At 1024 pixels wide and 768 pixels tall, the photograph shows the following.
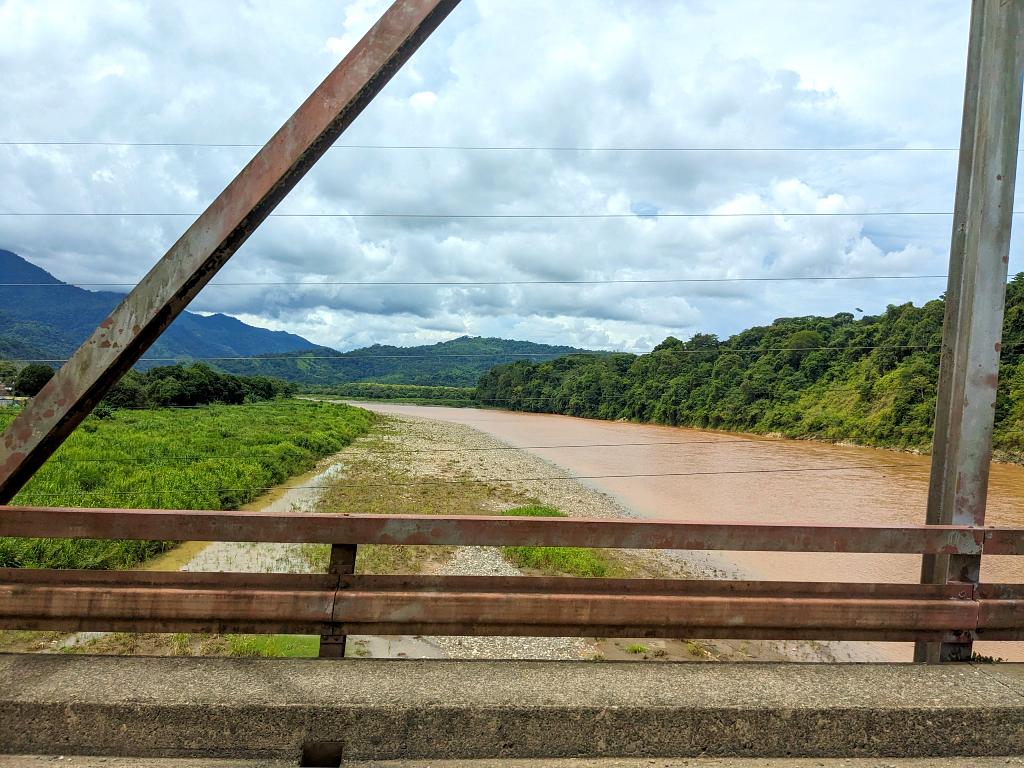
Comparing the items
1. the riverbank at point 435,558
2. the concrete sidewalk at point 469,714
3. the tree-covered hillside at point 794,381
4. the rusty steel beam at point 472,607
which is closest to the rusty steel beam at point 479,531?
the rusty steel beam at point 472,607

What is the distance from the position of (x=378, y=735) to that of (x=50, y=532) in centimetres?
146

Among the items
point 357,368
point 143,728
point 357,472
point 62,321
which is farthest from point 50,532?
point 62,321

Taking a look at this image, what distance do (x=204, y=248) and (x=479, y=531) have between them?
60.2 inches

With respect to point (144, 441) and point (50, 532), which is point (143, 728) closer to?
point (50, 532)

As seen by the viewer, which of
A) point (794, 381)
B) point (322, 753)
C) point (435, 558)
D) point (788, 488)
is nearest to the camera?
point (322, 753)

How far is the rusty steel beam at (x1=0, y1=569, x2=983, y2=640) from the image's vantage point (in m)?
2.49

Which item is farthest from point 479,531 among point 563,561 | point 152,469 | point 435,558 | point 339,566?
point 152,469

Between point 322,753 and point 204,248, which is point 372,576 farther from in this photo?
point 204,248

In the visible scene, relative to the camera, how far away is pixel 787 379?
158 ft

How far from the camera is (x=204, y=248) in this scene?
2.54 meters

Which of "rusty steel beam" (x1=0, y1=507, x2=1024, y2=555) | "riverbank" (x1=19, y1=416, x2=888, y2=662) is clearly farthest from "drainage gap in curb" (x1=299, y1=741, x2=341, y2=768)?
"riverbank" (x1=19, y1=416, x2=888, y2=662)

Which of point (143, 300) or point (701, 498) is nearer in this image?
Answer: point (143, 300)

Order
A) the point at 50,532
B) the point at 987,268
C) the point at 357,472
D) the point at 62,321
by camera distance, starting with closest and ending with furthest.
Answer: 1. the point at 50,532
2. the point at 987,268
3. the point at 357,472
4. the point at 62,321

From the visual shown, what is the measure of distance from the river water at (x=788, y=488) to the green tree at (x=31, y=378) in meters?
24.1
